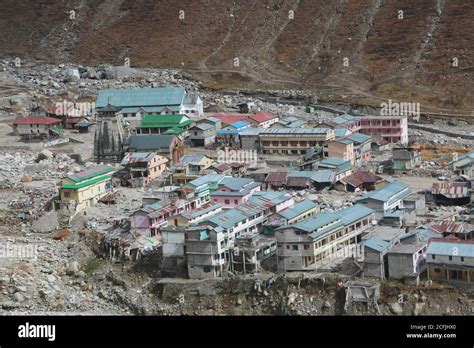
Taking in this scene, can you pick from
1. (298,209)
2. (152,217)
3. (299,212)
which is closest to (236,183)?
(298,209)

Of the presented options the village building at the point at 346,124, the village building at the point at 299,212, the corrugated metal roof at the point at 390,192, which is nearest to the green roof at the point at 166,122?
the village building at the point at 346,124

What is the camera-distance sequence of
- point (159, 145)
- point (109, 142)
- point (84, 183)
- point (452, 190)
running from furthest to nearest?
1. point (109, 142)
2. point (159, 145)
3. point (84, 183)
4. point (452, 190)

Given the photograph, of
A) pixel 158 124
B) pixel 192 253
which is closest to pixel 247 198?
pixel 192 253

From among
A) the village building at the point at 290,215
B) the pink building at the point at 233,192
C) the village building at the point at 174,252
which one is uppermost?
the pink building at the point at 233,192

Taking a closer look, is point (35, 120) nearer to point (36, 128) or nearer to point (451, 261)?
point (36, 128)

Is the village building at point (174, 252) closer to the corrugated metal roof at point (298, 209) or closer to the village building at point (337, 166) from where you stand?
the corrugated metal roof at point (298, 209)

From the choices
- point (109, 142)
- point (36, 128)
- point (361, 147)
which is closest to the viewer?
point (361, 147)

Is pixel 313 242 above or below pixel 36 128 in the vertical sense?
below
